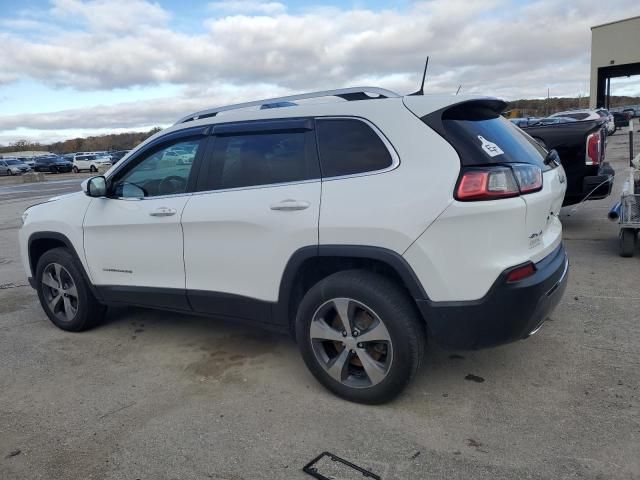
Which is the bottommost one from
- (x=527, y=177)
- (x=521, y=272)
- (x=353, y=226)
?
(x=521, y=272)

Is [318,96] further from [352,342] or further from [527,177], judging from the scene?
[352,342]

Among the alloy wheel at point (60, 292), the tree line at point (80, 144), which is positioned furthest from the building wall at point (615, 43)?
the tree line at point (80, 144)

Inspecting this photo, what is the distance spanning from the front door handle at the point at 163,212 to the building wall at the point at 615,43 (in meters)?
44.6

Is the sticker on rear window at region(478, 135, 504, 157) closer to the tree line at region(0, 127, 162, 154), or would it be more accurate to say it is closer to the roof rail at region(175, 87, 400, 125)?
the roof rail at region(175, 87, 400, 125)

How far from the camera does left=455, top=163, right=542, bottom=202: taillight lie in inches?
113

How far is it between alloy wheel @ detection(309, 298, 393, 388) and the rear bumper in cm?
31

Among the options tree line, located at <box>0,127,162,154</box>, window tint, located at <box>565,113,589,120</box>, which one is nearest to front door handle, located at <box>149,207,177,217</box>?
window tint, located at <box>565,113,589,120</box>

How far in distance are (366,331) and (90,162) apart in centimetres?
4622

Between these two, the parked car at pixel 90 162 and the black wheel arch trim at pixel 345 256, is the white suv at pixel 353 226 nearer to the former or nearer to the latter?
the black wheel arch trim at pixel 345 256

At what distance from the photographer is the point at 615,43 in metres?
40.4

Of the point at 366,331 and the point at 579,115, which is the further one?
the point at 579,115

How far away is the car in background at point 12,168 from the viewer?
47.4 m

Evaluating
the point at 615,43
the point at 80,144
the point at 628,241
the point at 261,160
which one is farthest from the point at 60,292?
the point at 80,144

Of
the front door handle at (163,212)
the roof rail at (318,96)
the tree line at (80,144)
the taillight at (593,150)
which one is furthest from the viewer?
the tree line at (80,144)
